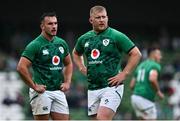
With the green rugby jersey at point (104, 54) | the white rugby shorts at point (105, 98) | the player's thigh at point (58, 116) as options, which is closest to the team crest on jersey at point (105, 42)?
the green rugby jersey at point (104, 54)

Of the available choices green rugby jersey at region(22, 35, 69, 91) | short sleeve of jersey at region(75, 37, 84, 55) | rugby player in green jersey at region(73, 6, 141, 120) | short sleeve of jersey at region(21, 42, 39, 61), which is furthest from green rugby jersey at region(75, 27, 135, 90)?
short sleeve of jersey at region(21, 42, 39, 61)

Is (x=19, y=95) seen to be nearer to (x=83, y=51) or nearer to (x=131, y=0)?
(x=131, y=0)

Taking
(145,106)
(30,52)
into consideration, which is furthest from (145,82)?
(30,52)

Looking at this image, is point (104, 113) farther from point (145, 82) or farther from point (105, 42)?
point (145, 82)

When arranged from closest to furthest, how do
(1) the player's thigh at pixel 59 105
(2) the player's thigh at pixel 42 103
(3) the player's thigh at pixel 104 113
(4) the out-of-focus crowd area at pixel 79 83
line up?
(3) the player's thigh at pixel 104 113 → (2) the player's thigh at pixel 42 103 → (1) the player's thigh at pixel 59 105 → (4) the out-of-focus crowd area at pixel 79 83

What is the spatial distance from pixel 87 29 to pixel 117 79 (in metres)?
13.6

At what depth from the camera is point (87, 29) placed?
23.8m

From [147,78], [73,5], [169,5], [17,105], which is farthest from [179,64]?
[147,78]

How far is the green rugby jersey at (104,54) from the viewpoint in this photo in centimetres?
1031

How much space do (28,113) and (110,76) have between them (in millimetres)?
10430

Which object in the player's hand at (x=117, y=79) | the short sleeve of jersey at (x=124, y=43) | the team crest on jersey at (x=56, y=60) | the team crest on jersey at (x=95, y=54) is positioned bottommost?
the player's hand at (x=117, y=79)

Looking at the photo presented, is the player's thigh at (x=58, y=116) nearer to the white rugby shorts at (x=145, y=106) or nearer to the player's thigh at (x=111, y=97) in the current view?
the player's thigh at (x=111, y=97)

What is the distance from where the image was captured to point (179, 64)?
74.1 feet

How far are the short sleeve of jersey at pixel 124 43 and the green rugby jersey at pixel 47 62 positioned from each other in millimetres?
980
